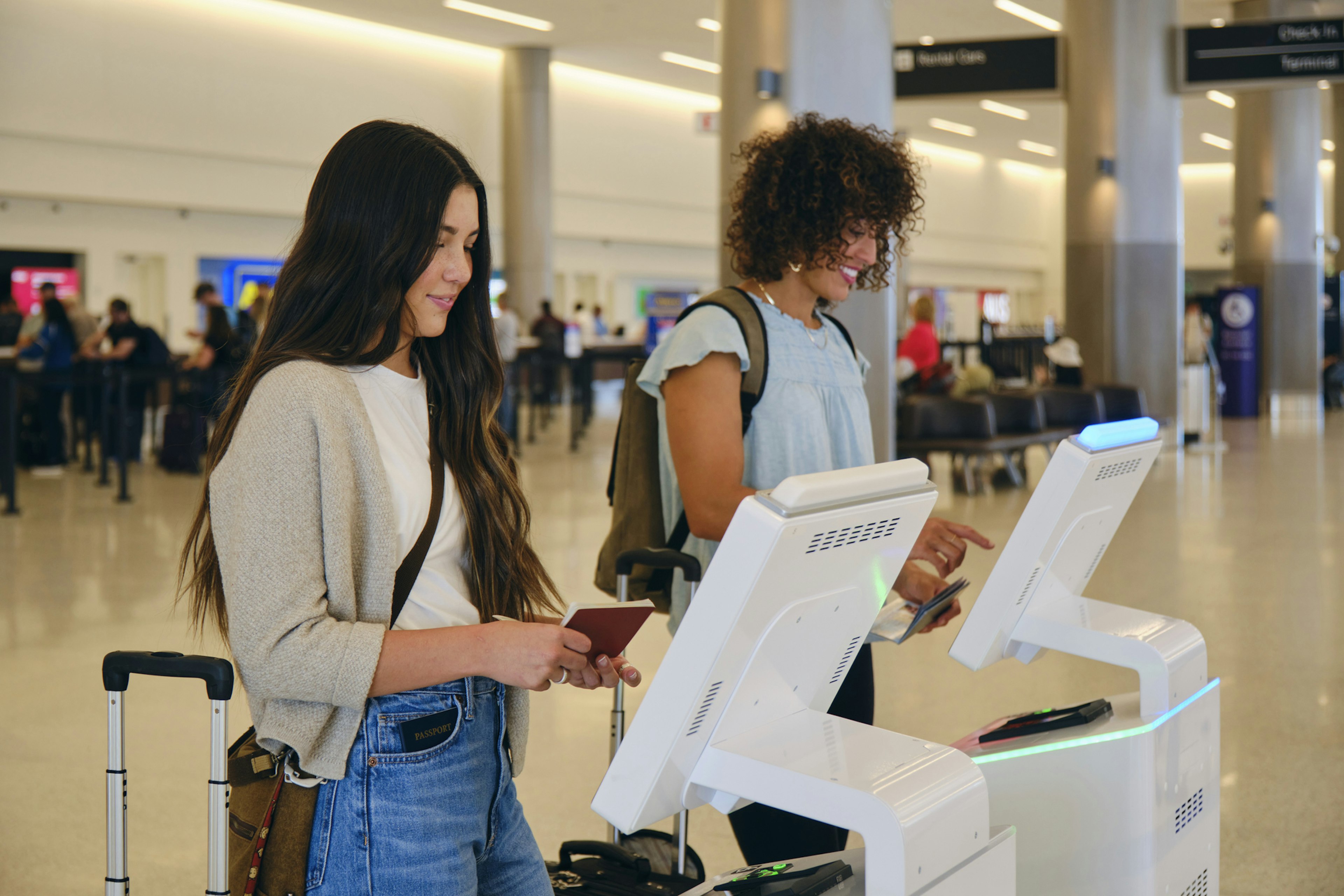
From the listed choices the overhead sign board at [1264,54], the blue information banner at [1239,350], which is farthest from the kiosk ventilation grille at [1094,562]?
the blue information banner at [1239,350]

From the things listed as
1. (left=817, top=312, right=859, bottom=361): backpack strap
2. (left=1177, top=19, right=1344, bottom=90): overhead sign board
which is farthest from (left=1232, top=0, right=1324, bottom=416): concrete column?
(left=817, top=312, right=859, bottom=361): backpack strap

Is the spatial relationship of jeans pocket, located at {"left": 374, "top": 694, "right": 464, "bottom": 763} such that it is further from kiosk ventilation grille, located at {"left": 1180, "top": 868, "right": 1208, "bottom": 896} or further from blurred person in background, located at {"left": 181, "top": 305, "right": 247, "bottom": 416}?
blurred person in background, located at {"left": 181, "top": 305, "right": 247, "bottom": 416}

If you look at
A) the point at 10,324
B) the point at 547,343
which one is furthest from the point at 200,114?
the point at 547,343

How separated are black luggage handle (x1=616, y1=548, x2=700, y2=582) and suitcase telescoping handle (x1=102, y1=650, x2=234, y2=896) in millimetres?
866

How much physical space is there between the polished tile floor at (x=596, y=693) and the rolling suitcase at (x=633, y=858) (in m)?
0.49

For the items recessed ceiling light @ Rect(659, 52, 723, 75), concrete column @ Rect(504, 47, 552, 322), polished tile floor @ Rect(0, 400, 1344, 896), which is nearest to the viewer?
polished tile floor @ Rect(0, 400, 1344, 896)

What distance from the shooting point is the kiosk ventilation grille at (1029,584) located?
76.7 inches

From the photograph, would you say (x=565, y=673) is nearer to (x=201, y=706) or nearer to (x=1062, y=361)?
(x=201, y=706)

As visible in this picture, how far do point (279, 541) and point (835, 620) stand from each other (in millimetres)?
617

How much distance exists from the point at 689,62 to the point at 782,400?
19562mm

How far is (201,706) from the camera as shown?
426 centimetres

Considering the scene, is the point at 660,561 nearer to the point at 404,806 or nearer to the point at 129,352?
the point at 404,806

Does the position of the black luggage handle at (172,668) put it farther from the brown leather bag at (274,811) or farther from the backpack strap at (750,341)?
the backpack strap at (750,341)

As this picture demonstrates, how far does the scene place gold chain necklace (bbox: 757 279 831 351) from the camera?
2.29m
